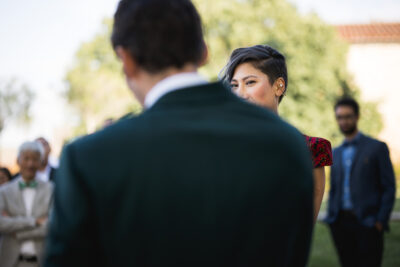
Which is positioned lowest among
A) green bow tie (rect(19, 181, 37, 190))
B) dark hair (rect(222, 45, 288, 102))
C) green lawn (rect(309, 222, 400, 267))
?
green lawn (rect(309, 222, 400, 267))

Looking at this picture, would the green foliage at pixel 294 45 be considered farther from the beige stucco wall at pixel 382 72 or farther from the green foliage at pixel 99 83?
the beige stucco wall at pixel 382 72

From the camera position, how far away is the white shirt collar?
1337mm

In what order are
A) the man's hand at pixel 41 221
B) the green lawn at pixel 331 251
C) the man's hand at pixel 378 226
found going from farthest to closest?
the green lawn at pixel 331 251 < the man's hand at pixel 378 226 < the man's hand at pixel 41 221

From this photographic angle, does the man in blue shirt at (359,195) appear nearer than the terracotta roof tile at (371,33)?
Result: Yes

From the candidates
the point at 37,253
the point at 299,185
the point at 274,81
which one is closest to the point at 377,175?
the point at 274,81

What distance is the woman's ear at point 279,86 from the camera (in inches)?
107

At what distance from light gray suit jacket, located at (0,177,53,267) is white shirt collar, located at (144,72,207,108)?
3937mm

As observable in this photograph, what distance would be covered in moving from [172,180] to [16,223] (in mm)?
4064

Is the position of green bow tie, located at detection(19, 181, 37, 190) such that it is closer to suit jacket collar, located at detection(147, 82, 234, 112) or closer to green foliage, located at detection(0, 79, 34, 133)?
suit jacket collar, located at detection(147, 82, 234, 112)

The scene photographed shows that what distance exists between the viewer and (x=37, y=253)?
480 cm

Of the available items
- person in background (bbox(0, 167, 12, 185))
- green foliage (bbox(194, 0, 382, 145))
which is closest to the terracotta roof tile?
green foliage (bbox(194, 0, 382, 145))

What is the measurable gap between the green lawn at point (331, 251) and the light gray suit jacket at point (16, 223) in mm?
5074

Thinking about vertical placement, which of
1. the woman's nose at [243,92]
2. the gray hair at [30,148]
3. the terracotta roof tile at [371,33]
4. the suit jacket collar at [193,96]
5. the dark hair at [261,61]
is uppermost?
the terracotta roof tile at [371,33]

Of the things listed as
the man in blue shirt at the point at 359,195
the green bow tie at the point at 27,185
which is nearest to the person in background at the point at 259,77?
the green bow tie at the point at 27,185
